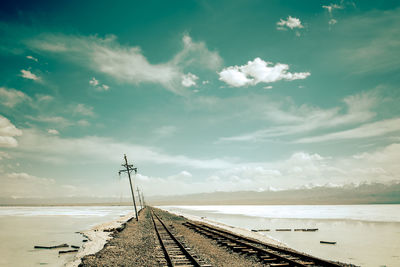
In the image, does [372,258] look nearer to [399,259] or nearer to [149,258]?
[399,259]

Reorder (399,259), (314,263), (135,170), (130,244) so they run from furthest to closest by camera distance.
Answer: (135,170)
(130,244)
(399,259)
(314,263)

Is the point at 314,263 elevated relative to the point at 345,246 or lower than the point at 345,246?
elevated

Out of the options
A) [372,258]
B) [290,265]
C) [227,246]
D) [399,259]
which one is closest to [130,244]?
[227,246]

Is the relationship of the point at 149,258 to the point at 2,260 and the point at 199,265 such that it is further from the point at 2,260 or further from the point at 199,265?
the point at 2,260

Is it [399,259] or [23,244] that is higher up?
[23,244]

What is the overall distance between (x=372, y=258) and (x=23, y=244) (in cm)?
2527

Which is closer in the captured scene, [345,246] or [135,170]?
[345,246]

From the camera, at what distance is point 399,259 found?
14.4m

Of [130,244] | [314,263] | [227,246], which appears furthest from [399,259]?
[130,244]

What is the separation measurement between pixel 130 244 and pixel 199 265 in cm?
841

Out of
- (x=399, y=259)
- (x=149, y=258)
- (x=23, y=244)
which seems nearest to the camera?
(x=149, y=258)

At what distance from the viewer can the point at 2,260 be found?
49.6 feet

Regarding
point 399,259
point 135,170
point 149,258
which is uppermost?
point 135,170

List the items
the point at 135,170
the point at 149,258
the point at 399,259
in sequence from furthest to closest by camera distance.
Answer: the point at 135,170, the point at 399,259, the point at 149,258
